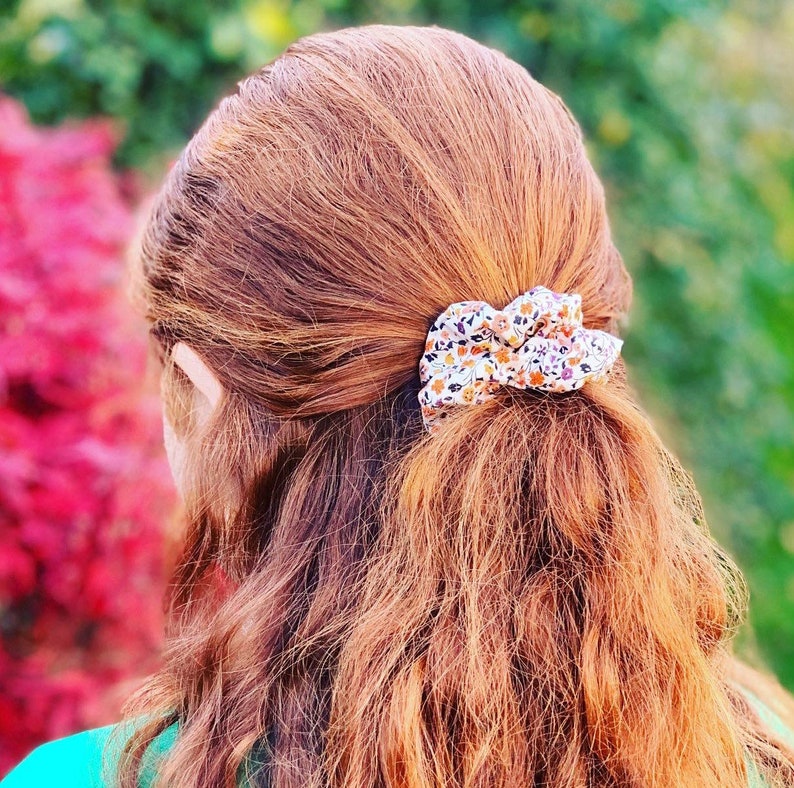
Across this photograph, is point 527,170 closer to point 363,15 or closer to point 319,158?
point 319,158

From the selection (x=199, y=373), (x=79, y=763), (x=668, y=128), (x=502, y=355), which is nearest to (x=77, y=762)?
(x=79, y=763)

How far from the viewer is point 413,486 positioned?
91 cm

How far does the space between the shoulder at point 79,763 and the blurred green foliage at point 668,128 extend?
1.62 metres

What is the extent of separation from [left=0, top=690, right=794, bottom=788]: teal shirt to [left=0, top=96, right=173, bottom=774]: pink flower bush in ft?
2.02

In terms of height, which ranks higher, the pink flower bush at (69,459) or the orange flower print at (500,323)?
the orange flower print at (500,323)

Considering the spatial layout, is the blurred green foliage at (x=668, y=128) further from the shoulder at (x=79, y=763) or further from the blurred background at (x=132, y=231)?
the shoulder at (x=79, y=763)

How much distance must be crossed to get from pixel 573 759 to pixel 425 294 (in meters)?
0.48

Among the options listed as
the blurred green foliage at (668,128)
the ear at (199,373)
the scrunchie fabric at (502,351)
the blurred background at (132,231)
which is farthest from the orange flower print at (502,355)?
the blurred green foliage at (668,128)

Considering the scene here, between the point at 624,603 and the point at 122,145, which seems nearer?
the point at 624,603

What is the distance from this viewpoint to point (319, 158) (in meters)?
0.95

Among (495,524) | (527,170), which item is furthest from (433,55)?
(495,524)

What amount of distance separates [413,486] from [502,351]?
6.4 inches

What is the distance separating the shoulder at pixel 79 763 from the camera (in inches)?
39.8

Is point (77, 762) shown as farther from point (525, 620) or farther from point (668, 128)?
point (668, 128)
